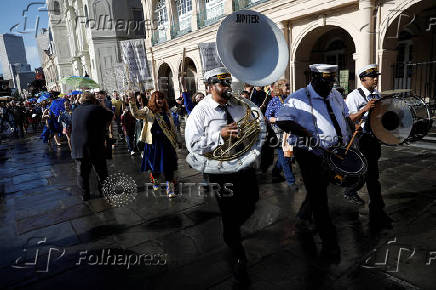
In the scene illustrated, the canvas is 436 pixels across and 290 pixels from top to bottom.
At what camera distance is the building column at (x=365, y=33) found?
29.2ft

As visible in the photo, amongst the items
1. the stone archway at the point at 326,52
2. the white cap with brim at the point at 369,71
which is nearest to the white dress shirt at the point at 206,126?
the white cap with brim at the point at 369,71

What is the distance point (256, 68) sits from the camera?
2.81 metres

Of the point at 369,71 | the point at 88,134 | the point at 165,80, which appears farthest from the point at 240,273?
the point at 165,80

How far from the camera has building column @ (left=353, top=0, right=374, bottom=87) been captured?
8891 millimetres

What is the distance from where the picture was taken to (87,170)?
16.8ft

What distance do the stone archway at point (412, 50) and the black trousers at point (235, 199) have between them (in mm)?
8402

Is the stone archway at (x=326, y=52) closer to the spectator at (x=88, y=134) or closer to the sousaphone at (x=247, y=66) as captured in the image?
the spectator at (x=88, y=134)

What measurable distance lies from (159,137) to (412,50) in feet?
36.8

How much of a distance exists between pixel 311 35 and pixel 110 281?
36.5 ft

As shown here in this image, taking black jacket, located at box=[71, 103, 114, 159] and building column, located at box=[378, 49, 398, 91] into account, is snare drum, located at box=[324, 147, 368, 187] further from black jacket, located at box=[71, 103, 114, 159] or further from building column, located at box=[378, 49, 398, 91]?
building column, located at box=[378, 49, 398, 91]

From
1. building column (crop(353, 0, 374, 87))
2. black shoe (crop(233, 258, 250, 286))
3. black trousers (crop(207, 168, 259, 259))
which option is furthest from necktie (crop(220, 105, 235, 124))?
building column (crop(353, 0, 374, 87))

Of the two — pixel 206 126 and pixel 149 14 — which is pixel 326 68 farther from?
pixel 149 14

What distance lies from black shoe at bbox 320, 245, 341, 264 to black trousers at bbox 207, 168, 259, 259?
2.79 feet

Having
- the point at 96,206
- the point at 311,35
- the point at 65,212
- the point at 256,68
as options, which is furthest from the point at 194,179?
the point at 311,35
